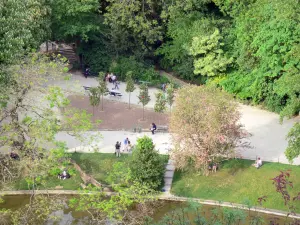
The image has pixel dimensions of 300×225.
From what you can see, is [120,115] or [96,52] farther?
[96,52]

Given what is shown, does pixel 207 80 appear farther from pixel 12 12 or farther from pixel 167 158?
pixel 12 12

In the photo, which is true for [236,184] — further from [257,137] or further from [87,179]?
[87,179]

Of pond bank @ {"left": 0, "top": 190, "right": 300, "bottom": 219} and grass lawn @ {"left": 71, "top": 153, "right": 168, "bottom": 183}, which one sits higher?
grass lawn @ {"left": 71, "top": 153, "right": 168, "bottom": 183}

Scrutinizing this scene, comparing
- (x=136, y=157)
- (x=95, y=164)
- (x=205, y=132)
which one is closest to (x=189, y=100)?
(x=205, y=132)

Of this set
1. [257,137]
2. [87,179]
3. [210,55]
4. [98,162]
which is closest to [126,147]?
[98,162]

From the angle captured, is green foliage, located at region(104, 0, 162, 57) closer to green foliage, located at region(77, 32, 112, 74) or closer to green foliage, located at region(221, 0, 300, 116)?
green foliage, located at region(77, 32, 112, 74)

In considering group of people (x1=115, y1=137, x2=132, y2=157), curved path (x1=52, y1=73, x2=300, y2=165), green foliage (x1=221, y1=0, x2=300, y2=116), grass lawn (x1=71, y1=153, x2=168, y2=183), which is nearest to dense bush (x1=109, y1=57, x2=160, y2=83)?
curved path (x1=52, y1=73, x2=300, y2=165)
